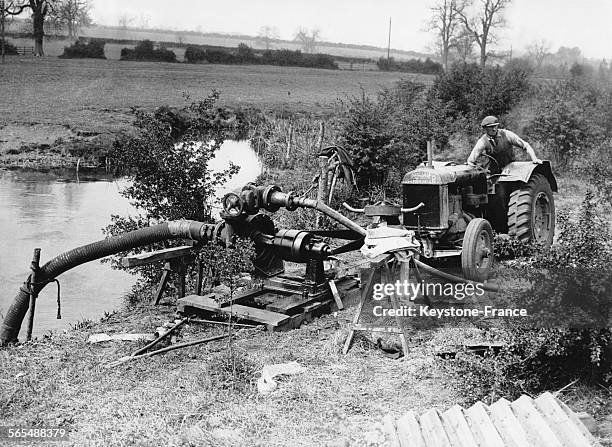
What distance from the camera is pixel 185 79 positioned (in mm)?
30234

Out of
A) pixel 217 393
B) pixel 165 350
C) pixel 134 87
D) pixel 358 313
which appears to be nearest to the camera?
pixel 217 393

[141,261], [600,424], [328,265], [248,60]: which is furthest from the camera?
[248,60]

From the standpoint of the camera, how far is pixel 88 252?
8.73 metres

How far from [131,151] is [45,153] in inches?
515

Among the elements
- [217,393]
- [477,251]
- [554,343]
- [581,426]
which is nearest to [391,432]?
[581,426]

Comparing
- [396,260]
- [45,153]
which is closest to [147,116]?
[396,260]

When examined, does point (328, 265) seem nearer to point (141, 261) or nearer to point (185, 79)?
point (141, 261)

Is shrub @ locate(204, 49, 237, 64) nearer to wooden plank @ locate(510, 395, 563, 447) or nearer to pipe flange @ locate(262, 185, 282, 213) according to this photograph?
pipe flange @ locate(262, 185, 282, 213)

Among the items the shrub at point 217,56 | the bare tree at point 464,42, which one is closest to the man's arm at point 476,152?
the bare tree at point 464,42

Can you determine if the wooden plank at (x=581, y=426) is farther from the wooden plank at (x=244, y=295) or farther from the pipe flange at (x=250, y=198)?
the pipe flange at (x=250, y=198)

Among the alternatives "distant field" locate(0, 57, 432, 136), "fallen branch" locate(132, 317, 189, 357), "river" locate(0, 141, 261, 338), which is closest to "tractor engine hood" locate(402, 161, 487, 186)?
"fallen branch" locate(132, 317, 189, 357)

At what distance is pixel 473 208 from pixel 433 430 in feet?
17.5

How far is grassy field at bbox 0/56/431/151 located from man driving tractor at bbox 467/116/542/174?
12527mm

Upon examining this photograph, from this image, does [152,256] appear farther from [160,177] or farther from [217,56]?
[217,56]
